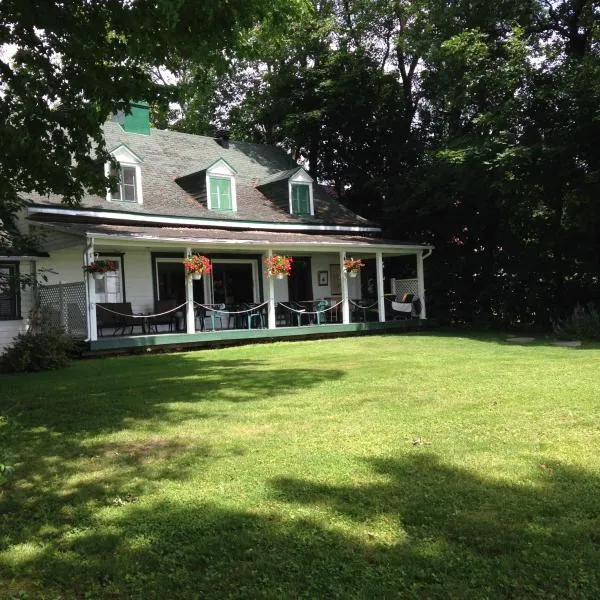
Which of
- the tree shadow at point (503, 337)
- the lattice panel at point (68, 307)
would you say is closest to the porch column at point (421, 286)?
the tree shadow at point (503, 337)

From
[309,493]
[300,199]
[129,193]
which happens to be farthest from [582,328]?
[129,193]

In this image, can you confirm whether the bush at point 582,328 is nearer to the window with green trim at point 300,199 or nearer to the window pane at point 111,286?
the window with green trim at point 300,199

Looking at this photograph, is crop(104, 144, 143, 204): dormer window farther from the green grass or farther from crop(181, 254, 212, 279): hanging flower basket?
the green grass

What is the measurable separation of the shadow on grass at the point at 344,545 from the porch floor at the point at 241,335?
10.7 meters

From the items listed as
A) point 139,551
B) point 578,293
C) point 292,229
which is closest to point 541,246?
point 578,293

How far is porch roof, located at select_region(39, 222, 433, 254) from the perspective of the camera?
47.6ft

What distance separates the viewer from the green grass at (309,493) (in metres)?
2.88

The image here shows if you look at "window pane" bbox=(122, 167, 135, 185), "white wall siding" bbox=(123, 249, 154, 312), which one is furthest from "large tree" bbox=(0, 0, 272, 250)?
"window pane" bbox=(122, 167, 135, 185)

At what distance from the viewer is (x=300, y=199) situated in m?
22.6

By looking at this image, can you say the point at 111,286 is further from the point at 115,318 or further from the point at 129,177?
the point at 129,177

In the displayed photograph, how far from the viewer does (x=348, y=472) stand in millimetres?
4309

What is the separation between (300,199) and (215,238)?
6.72 meters

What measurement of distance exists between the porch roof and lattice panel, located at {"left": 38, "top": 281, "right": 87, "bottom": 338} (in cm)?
140

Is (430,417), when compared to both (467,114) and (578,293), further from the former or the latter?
(467,114)
